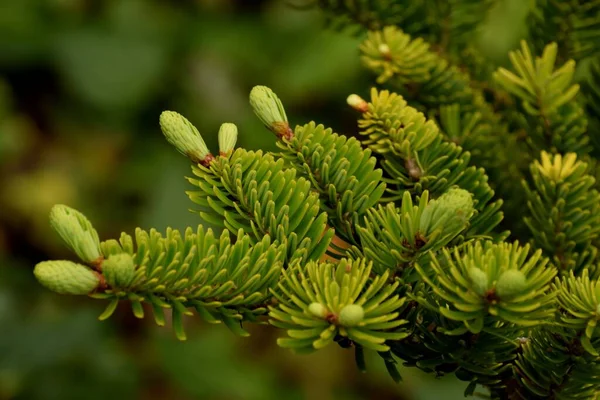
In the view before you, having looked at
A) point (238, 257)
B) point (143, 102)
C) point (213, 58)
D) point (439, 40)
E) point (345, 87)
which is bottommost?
point (143, 102)

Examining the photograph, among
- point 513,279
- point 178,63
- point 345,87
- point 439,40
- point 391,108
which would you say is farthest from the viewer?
point 178,63

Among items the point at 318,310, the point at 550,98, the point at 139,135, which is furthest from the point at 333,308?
the point at 139,135

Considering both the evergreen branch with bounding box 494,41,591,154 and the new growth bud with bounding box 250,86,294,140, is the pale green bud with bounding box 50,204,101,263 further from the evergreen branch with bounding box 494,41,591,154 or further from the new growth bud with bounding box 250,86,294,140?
the evergreen branch with bounding box 494,41,591,154

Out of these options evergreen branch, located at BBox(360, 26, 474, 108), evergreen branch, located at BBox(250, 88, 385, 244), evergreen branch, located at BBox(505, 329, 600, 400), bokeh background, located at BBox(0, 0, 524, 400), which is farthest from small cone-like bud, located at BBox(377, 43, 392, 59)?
bokeh background, located at BBox(0, 0, 524, 400)

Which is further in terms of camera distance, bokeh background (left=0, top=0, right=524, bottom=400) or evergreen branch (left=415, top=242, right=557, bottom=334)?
bokeh background (left=0, top=0, right=524, bottom=400)

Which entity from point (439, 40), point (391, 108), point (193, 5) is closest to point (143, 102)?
point (193, 5)

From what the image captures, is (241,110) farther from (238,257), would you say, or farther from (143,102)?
(238,257)

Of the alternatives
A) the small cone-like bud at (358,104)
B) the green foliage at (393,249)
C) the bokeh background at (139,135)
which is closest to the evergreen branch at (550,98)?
the green foliage at (393,249)
